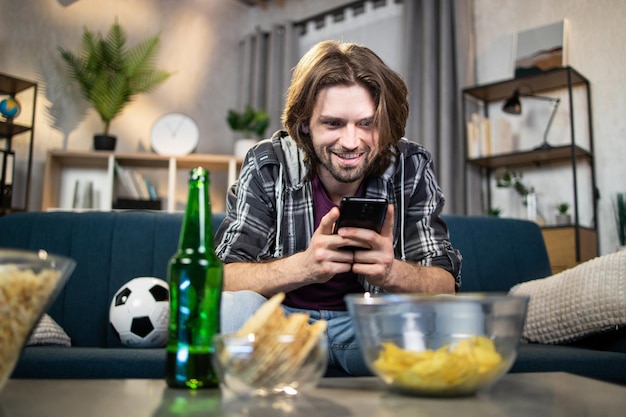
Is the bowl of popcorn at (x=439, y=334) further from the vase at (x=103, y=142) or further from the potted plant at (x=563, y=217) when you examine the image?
the vase at (x=103, y=142)

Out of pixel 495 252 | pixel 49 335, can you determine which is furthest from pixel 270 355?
pixel 495 252

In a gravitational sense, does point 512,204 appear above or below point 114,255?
above

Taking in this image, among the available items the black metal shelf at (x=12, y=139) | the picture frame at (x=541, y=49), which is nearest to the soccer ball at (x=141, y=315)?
the black metal shelf at (x=12, y=139)

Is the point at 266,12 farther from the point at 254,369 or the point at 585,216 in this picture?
the point at 254,369

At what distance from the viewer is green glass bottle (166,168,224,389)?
659mm

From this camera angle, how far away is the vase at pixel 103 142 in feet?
12.2

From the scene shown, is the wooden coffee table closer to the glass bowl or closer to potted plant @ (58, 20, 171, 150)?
the glass bowl

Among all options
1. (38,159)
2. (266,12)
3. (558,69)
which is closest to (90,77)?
(38,159)

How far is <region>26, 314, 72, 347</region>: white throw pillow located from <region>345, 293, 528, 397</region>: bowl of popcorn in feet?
3.92

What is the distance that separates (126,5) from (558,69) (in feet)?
9.47

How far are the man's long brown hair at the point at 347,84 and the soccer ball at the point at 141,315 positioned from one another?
550 mm

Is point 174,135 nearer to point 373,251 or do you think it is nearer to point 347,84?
point 347,84

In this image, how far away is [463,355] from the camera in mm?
620

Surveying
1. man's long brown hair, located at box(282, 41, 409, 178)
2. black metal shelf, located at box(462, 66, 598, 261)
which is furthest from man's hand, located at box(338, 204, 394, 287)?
black metal shelf, located at box(462, 66, 598, 261)
